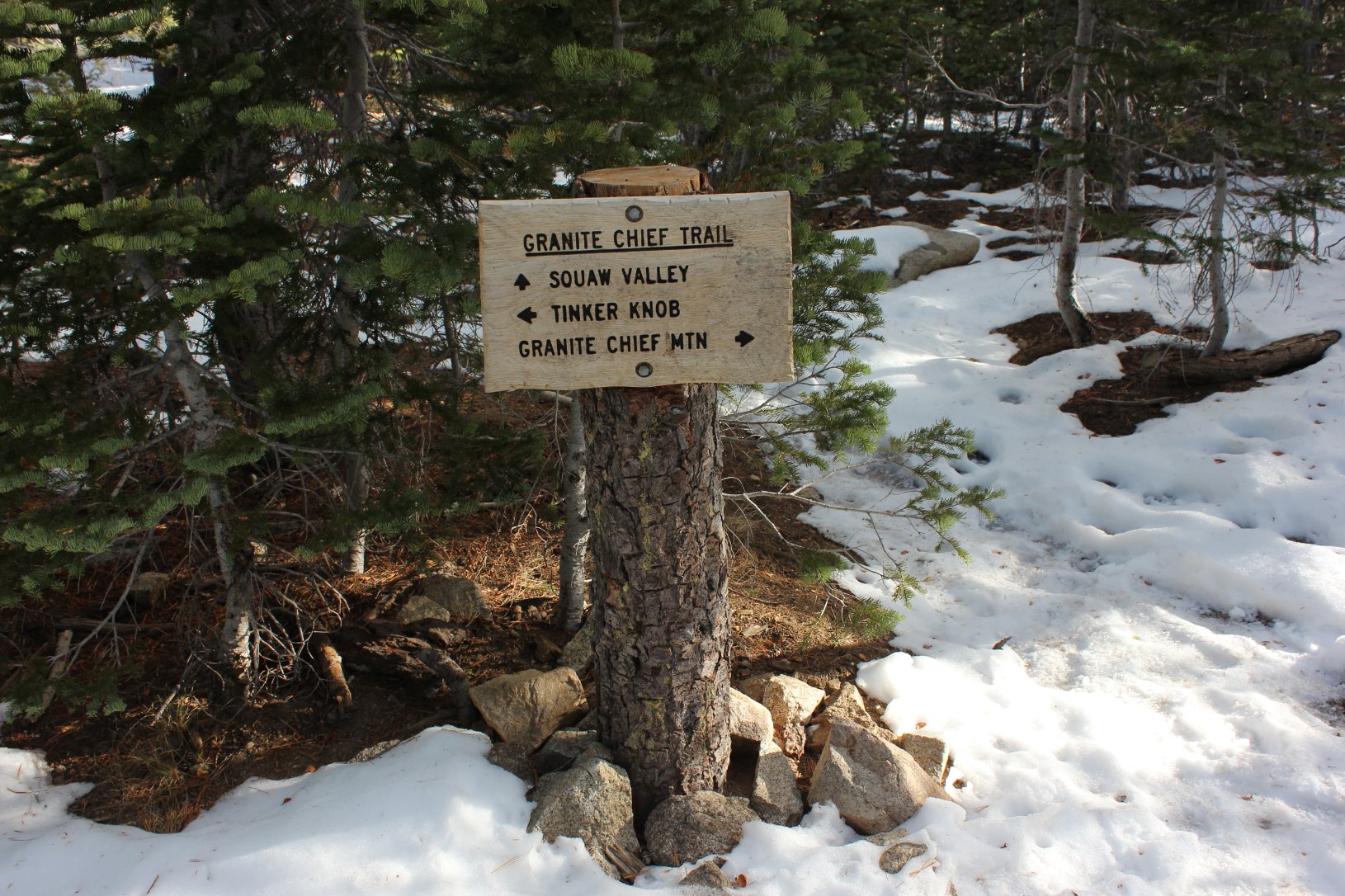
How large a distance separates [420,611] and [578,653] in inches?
34.8

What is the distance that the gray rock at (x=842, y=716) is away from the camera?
3584 millimetres

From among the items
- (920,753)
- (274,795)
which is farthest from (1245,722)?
(274,795)

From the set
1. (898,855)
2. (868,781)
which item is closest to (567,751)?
(868,781)

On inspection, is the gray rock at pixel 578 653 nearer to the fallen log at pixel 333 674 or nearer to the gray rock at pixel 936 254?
the fallen log at pixel 333 674

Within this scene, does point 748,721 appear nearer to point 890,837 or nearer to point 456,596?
point 890,837

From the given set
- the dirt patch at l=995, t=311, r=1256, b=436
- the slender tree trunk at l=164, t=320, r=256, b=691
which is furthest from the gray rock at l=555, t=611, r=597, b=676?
the dirt patch at l=995, t=311, r=1256, b=436

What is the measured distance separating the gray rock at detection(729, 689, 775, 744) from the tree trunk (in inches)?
6.7

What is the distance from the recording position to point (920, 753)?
11.2ft

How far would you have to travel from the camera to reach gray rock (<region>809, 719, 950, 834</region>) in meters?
3.06

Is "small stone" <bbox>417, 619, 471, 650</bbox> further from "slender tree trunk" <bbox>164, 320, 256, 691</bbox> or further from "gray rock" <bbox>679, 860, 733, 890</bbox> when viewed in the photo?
"gray rock" <bbox>679, 860, 733, 890</bbox>

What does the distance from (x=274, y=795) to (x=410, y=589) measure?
4.68ft

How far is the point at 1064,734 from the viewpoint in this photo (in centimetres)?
367

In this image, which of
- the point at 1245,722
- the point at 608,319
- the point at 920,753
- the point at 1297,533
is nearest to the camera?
the point at 608,319

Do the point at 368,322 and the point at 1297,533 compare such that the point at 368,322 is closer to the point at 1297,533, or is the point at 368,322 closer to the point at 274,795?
the point at 274,795
